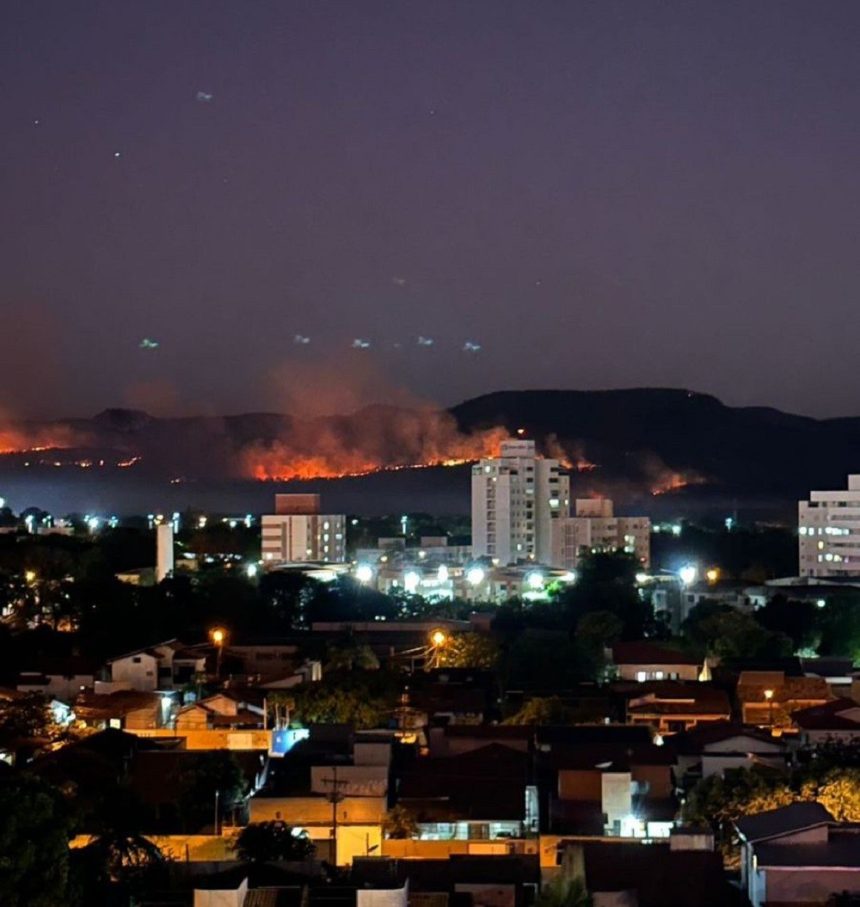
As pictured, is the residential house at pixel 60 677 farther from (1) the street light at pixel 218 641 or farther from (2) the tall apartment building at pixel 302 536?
(2) the tall apartment building at pixel 302 536

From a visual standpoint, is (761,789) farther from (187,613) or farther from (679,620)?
(679,620)

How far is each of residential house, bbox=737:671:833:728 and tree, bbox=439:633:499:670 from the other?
2615 mm

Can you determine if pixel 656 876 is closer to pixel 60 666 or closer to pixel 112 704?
pixel 112 704

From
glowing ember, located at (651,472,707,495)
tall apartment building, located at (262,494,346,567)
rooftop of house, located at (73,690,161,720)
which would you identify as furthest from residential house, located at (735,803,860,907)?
glowing ember, located at (651,472,707,495)

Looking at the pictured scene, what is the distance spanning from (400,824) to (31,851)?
2756mm

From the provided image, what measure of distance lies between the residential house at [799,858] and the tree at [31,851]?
2.82 meters

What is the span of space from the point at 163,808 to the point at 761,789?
3.10m

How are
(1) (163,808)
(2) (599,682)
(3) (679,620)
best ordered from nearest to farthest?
(1) (163,808)
(2) (599,682)
(3) (679,620)

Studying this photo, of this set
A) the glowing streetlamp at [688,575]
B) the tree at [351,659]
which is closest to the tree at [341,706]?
the tree at [351,659]

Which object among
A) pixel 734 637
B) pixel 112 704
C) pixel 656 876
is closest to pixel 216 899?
pixel 656 876

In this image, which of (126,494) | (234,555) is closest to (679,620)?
(234,555)

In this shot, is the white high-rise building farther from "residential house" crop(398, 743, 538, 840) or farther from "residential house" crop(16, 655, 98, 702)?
"residential house" crop(398, 743, 538, 840)

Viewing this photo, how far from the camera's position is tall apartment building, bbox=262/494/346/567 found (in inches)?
1211

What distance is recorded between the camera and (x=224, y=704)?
12438mm
